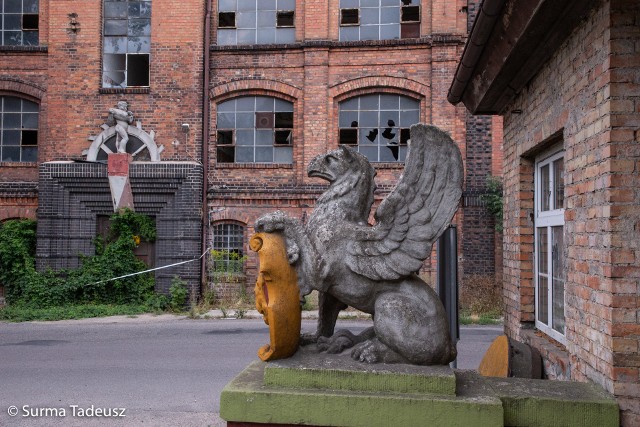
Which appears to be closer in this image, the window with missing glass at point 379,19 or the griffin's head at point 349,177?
the griffin's head at point 349,177

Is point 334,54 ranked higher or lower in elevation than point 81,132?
higher

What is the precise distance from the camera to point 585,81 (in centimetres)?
327

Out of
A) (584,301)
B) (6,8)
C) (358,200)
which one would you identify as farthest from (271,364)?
(6,8)

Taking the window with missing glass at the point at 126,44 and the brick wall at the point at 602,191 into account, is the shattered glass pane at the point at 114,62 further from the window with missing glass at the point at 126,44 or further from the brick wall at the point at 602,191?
the brick wall at the point at 602,191

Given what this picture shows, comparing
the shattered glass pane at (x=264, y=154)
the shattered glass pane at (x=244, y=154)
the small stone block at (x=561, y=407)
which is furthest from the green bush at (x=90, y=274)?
the small stone block at (x=561, y=407)

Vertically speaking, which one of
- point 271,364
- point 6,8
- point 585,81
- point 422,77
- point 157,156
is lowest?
point 271,364

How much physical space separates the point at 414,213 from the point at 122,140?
1351 cm

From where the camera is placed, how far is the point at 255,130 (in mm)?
15625

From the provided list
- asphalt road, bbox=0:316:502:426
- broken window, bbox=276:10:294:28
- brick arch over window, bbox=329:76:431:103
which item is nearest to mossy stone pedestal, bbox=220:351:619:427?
asphalt road, bbox=0:316:502:426

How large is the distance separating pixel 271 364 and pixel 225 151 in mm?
13151

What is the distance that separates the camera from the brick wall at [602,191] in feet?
9.36

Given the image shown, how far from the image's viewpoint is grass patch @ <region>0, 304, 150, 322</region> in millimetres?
13555

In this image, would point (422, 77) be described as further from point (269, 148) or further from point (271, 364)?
point (271, 364)

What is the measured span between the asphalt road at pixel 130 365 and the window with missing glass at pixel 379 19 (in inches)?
314
